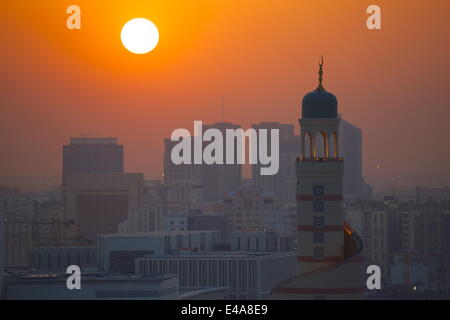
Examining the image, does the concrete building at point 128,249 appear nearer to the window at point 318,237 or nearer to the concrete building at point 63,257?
the concrete building at point 63,257

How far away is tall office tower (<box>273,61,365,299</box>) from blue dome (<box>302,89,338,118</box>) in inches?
1.3

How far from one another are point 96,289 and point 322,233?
51.6 m

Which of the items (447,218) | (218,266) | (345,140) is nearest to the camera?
(218,266)

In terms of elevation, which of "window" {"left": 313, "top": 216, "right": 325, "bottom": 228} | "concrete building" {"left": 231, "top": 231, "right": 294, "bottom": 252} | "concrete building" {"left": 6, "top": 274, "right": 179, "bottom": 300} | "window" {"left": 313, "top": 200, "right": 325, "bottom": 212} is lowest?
"concrete building" {"left": 6, "top": 274, "right": 179, "bottom": 300}

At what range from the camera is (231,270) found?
14088 centimetres

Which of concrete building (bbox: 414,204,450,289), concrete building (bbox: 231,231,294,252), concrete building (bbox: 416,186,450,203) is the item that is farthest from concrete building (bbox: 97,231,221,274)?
concrete building (bbox: 416,186,450,203)

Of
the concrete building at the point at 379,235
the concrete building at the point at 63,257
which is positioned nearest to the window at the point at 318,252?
the concrete building at the point at 63,257

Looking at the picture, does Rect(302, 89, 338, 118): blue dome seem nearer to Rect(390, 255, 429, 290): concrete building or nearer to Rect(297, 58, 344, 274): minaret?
Rect(297, 58, 344, 274): minaret

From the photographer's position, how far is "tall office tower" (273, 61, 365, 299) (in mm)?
50250
